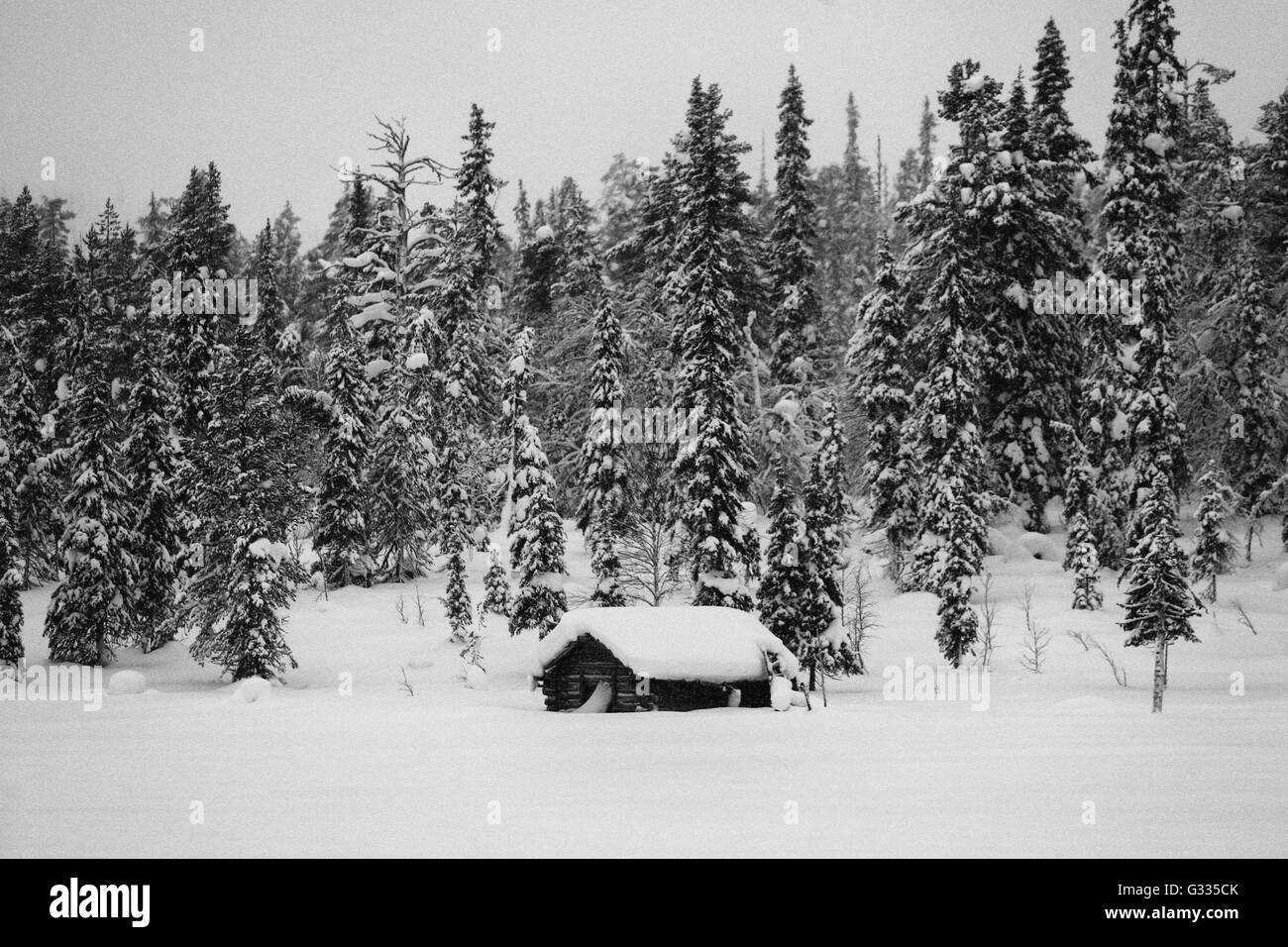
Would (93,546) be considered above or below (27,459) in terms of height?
below

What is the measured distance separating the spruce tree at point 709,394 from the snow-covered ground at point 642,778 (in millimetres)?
6946

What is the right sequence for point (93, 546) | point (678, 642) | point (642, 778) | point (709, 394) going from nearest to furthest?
point (642, 778), point (678, 642), point (709, 394), point (93, 546)

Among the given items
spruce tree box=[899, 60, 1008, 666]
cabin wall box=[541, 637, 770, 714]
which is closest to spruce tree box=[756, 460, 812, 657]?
spruce tree box=[899, 60, 1008, 666]

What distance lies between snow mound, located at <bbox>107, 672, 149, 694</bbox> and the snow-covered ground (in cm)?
320

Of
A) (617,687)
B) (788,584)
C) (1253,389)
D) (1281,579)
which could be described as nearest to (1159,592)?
(617,687)

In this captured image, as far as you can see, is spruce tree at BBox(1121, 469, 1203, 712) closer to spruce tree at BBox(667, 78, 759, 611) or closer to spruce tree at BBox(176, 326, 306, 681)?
spruce tree at BBox(667, 78, 759, 611)

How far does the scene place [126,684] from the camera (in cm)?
3003

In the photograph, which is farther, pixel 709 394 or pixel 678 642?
pixel 709 394

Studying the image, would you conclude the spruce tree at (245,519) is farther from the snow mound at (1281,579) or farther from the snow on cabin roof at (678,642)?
the snow mound at (1281,579)

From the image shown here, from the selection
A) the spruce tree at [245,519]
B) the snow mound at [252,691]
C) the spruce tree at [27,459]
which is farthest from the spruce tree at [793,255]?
the spruce tree at [27,459]

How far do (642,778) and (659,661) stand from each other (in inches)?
330

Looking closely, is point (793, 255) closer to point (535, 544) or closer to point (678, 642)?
point (535, 544)

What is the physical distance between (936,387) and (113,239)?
169 ft

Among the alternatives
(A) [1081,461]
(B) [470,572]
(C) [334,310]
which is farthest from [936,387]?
(C) [334,310]
